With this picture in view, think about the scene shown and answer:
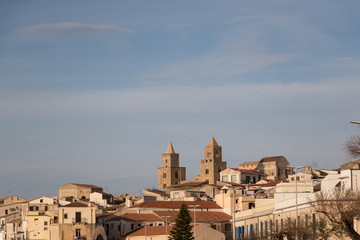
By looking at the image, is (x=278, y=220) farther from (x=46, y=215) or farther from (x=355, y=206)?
(x=46, y=215)

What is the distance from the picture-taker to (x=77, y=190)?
625 ft

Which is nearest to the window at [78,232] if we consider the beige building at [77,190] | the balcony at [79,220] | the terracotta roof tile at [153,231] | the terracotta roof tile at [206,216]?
the balcony at [79,220]

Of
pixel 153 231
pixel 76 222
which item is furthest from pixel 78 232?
pixel 153 231

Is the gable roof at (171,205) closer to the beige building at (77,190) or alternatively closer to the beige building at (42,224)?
the beige building at (42,224)

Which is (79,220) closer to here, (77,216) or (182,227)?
(77,216)

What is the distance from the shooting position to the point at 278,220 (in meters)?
82.4

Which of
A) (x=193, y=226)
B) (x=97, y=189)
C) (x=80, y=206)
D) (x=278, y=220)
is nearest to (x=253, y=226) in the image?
(x=278, y=220)

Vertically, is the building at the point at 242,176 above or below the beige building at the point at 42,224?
Answer: above

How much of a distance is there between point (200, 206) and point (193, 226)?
50.2 ft

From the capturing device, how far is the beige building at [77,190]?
7451 inches

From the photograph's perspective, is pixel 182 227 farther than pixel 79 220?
No

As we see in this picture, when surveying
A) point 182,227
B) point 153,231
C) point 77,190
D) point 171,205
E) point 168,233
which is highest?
point 77,190

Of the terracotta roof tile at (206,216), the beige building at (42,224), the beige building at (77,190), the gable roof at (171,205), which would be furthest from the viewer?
the beige building at (77,190)

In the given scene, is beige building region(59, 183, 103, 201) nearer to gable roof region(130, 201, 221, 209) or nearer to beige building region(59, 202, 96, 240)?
gable roof region(130, 201, 221, 209)
